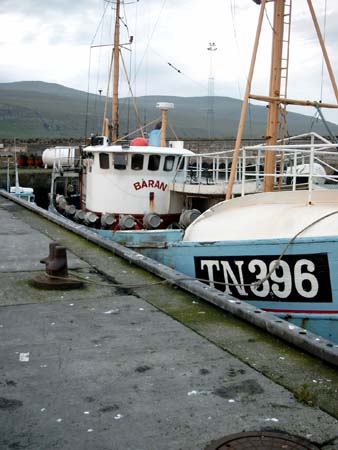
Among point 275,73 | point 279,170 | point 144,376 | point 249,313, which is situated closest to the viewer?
point 144,376

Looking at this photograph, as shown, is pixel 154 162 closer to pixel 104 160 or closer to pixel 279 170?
pixel 104 160

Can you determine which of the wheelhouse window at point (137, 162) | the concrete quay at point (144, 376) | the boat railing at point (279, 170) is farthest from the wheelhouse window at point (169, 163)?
the concrete quay at point (144, 376)

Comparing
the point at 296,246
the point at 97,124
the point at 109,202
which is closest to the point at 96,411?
the point at 296,246

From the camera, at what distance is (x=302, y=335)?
4.46 metres

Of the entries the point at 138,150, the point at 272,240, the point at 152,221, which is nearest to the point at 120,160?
the point at 138,150

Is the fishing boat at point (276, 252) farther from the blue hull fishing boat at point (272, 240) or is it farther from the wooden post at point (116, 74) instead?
the wooden post at point (116, 74)

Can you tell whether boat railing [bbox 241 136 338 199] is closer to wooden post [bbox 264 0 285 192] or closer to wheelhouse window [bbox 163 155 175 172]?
wooden post [bbox 264 0 285 192]

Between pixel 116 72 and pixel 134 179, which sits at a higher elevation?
pixel 116 72

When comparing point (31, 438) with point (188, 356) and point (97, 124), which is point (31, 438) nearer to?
point (188, 356)

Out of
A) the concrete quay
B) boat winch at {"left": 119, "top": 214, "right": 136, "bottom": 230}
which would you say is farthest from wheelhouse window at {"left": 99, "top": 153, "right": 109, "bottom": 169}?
the concrete quay

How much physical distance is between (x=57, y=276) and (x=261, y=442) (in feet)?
12.5

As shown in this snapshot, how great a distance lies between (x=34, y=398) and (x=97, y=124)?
108 metres

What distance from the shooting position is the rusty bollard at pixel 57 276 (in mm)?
6242

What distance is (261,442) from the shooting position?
10.1ft
